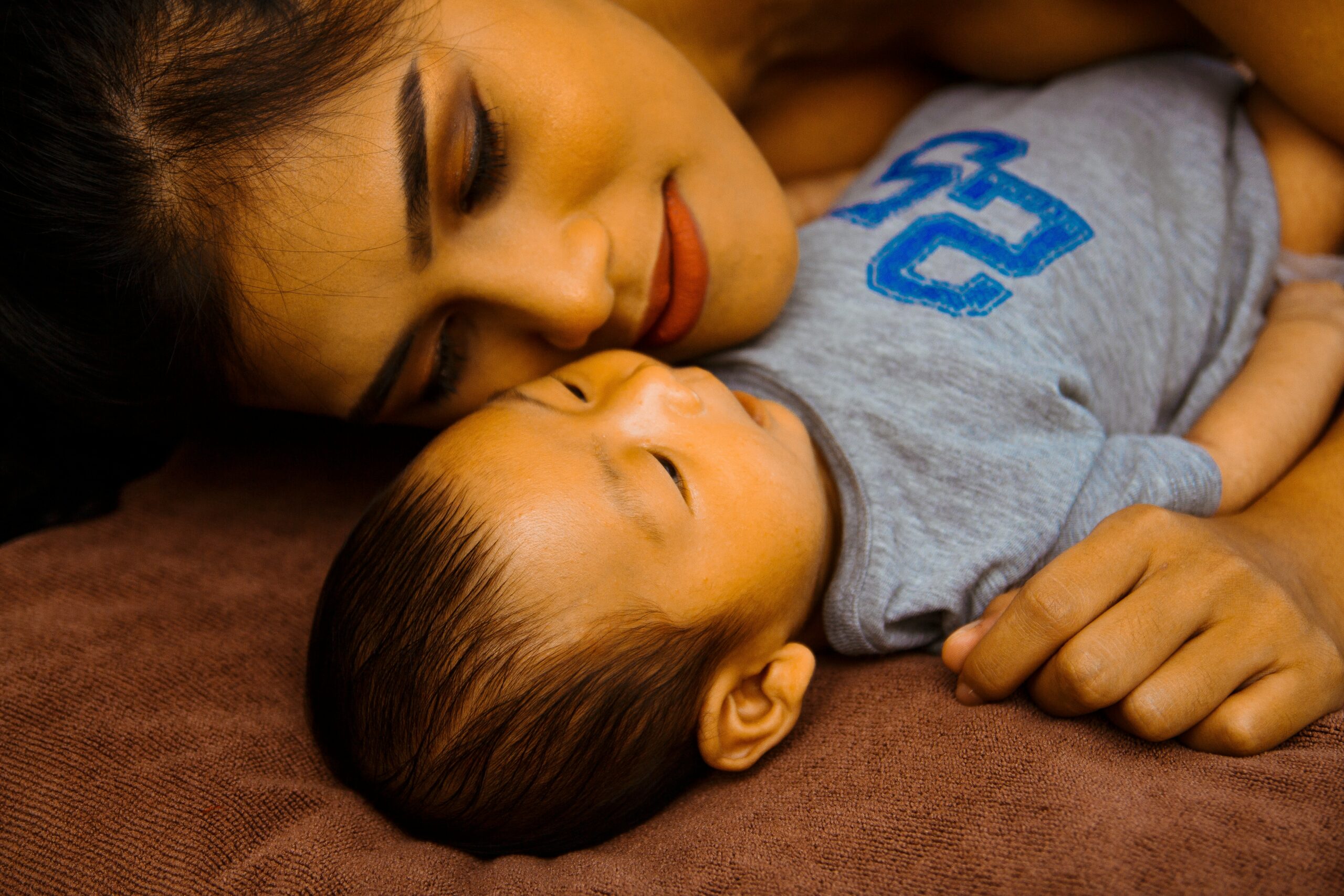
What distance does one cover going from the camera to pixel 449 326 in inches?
43.0

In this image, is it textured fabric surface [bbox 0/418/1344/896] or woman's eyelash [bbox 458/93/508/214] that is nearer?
textured fabric surface [bbox 0/418/1344/896]

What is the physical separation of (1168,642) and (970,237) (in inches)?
26.0

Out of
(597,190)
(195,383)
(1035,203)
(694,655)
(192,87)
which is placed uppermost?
(192,87)

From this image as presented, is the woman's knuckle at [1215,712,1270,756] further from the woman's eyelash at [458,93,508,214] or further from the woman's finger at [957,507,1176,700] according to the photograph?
the woman's eyelash at [458,93,508,214]

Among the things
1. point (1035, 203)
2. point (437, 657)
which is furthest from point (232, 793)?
point (1035, 203)

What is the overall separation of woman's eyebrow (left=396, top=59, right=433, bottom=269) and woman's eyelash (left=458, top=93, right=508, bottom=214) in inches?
2.0

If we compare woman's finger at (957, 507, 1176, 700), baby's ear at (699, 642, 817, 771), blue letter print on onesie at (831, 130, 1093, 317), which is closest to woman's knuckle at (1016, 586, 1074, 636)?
woman's finger at (957, 507, 1176, 700)

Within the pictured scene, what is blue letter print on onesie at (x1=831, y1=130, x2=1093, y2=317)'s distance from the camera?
4.05ft

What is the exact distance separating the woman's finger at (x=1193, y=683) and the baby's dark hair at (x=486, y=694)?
0.41m

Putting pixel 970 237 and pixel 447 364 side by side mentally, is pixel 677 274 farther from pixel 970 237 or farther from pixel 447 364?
pixel 970 237

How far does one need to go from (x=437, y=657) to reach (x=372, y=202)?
0.47 metres

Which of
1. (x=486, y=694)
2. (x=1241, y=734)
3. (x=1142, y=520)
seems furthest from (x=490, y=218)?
(x=1241, y=734)

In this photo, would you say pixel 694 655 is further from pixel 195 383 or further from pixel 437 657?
pixel 195 383

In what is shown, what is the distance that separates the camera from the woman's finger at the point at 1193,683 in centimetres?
82
